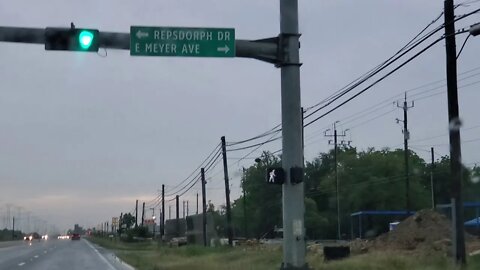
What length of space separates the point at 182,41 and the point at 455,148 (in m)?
10.2

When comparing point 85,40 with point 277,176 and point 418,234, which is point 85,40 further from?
point 418,234

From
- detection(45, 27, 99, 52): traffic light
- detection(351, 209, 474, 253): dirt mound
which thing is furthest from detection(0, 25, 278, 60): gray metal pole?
detection(351, 209, 474, 253): dirt mound

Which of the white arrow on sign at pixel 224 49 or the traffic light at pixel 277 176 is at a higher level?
the white arrow on sign at pixel 224 49

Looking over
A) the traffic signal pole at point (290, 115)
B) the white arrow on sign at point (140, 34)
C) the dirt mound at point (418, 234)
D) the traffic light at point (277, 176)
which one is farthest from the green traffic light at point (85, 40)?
the dirt mound at point (418, 234)

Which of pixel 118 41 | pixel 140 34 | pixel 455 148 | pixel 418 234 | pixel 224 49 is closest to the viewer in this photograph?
pixel 118 41

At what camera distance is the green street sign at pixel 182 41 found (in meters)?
17.5

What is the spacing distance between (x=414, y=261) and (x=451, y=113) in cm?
508

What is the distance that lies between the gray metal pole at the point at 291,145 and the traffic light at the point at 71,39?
4615mm

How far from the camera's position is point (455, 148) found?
925 inches

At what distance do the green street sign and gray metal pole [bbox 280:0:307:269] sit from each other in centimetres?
150

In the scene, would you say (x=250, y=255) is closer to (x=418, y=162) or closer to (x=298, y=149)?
(x=298, y=149)

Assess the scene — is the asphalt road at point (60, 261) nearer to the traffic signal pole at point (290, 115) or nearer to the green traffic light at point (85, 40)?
the traffic signal pole at point (290, 115)

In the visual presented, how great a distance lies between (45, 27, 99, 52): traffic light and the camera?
16.9m

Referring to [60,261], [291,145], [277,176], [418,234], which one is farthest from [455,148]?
[60,261]
